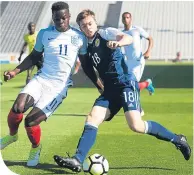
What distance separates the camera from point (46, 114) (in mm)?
8305

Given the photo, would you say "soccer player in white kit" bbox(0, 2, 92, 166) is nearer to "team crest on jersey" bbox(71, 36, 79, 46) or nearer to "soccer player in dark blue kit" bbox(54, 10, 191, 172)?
"team crest on jersey" bbox(71, 36, 79, 46)

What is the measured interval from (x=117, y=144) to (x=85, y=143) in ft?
7.90

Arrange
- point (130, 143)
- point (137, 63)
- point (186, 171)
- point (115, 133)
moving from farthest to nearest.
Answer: point (137, 63), point (115, 133), point (130, 143), point (186, 171)

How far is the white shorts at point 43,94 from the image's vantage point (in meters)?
8.29

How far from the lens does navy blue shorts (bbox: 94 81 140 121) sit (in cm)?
801

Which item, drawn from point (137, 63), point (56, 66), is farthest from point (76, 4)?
point (56, 66)

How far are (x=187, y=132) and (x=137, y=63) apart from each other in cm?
227

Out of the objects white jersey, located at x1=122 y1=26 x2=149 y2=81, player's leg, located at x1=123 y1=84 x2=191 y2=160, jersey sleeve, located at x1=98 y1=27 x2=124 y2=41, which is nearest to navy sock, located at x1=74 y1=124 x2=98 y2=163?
player's leg, located at x1=123 y1=84 x2=191 y2=160

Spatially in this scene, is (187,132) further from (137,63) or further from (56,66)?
(56,66)

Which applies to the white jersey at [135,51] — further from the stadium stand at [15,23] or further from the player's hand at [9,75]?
the stadium stand at [15,23]

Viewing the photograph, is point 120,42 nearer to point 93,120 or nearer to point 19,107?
point 93,120

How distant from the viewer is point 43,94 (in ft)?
27.6

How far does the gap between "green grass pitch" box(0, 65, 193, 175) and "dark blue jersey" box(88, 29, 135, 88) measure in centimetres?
110

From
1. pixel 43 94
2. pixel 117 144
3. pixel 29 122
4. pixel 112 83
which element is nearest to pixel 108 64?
pixel 112 83
